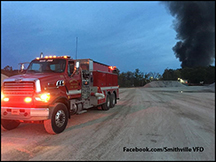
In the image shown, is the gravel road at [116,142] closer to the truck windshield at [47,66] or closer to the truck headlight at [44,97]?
the truck headlight at [44,97]

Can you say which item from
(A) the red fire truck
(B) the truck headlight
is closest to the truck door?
(A) the red fire truck

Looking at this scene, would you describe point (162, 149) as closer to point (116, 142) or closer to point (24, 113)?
point (116, 142)

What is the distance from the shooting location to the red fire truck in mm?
4508

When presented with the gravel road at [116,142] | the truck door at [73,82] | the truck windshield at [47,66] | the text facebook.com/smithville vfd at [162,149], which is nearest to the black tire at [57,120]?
the gravel road at [116,142]

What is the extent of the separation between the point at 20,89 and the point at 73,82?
218 centimetres

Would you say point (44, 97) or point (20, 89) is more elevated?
point (20, 89)

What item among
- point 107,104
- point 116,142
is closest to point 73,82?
point 116,142

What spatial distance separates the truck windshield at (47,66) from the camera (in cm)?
609

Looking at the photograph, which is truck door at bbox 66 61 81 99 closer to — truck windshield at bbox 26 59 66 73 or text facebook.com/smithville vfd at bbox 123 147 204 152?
truck windshield at bbox 26 59 66 73

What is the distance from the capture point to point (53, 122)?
195 inches

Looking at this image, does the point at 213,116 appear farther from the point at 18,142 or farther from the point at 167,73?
the point at 167,73

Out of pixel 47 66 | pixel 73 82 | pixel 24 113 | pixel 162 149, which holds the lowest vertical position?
pixel 162 149

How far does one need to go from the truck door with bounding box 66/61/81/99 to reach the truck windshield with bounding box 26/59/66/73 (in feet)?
1.18

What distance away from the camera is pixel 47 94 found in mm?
4871
